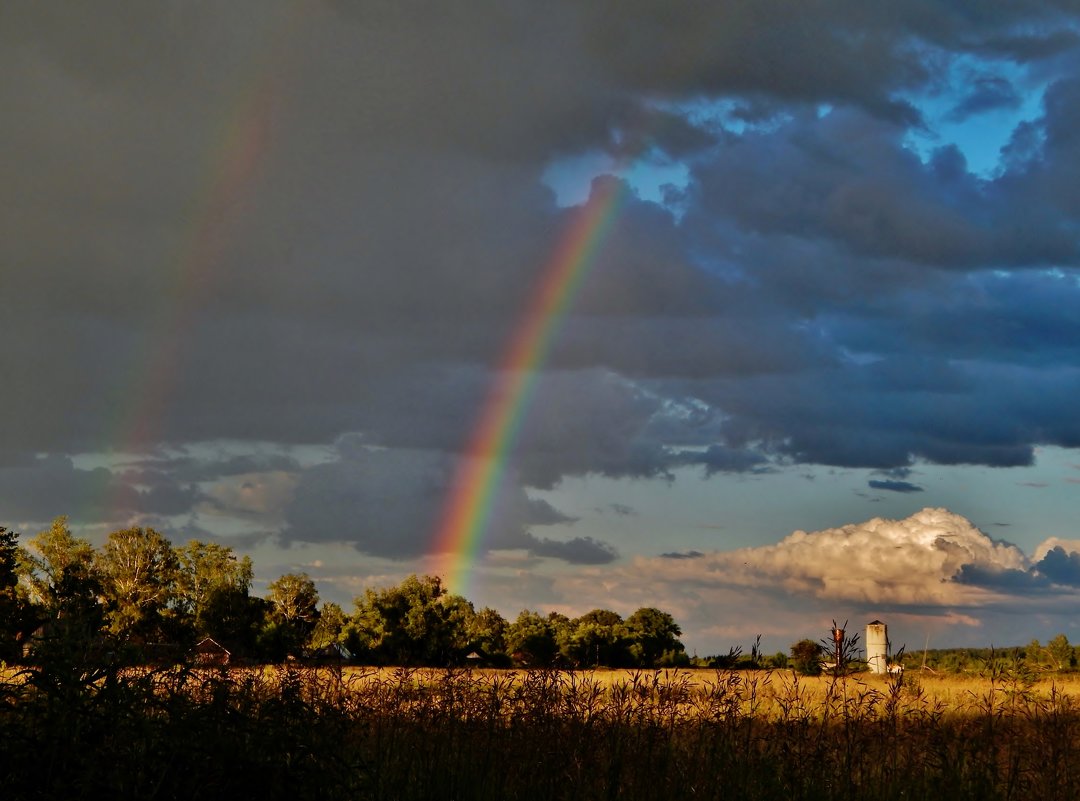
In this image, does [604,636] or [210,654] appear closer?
[210,654]

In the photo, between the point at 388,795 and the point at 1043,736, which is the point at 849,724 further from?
the point at 388,795

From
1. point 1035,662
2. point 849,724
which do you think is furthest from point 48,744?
point 1035,662

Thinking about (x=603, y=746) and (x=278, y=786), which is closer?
(x=278, y=786)

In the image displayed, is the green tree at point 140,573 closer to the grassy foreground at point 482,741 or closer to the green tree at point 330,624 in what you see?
the green tree at point 330,624

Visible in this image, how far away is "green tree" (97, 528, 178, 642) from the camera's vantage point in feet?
324

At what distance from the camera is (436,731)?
28.8 ft

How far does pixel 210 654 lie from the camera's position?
687cm

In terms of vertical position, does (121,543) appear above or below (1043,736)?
above

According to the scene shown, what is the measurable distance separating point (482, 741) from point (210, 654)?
101 inches

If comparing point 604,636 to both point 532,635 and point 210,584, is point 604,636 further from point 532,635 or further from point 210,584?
point 210,584

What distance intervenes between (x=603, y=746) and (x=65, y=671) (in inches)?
168

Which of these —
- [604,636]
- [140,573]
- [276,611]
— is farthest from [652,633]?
[140,573]

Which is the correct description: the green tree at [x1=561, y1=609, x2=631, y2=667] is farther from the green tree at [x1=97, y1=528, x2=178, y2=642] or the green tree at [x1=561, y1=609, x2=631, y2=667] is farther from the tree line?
the green tree at [x1=97, y1=528, x2=178, y2=642]

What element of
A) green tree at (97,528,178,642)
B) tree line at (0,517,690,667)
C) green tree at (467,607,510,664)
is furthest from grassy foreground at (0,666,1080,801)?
green tree at (97,528,178,642)
